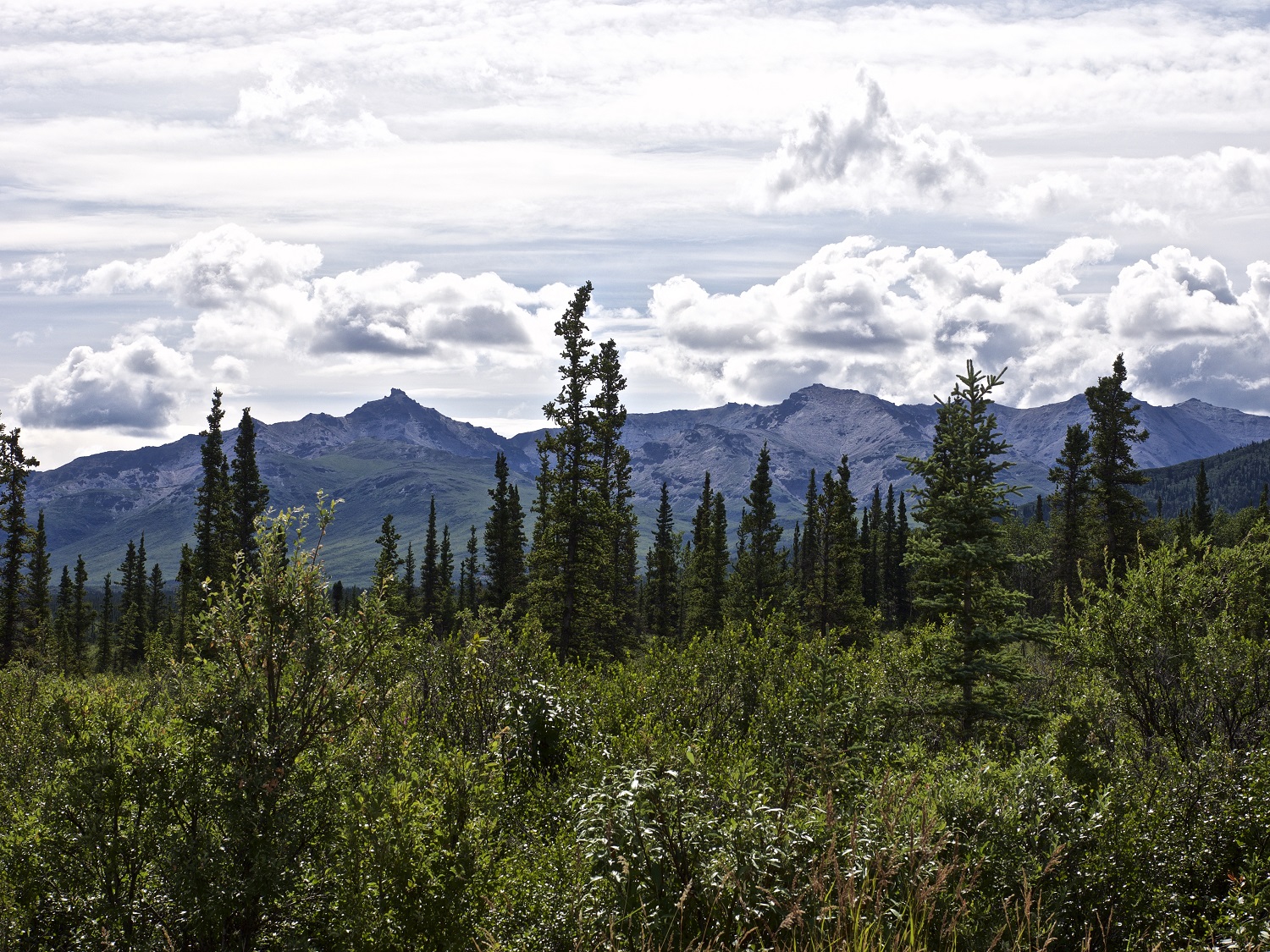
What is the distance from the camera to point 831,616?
6378 centimetres

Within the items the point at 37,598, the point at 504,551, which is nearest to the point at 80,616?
the point at 37,598

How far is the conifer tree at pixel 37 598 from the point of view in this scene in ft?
158

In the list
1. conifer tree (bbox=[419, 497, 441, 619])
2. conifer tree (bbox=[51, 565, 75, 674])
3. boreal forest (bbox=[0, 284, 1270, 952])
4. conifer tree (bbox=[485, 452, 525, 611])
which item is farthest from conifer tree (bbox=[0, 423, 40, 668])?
conifer tree (bbox=[419, 497, 441, 619])

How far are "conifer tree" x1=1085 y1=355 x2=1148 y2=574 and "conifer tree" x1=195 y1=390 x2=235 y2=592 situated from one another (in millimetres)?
51694

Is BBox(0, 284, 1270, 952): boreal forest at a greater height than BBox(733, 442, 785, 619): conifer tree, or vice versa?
BBox(0, 284, 1270, 952): boreal forest

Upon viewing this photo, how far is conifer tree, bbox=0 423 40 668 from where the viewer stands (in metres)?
45.8

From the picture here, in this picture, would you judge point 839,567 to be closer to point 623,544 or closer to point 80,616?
point 623,544

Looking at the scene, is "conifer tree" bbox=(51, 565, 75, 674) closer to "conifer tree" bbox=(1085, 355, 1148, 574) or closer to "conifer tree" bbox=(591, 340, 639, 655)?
"conifer tree" bbox=(591, 340, 639, 655)

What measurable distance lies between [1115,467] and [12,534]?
62.5 m

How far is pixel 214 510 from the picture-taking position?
186 feet

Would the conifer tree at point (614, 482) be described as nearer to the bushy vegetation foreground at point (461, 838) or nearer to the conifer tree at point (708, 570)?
the conifer tree at point (708, 570)

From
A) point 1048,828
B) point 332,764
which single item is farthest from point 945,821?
point 332,764

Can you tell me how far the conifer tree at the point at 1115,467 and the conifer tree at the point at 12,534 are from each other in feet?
198

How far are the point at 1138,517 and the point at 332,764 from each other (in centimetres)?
5449
